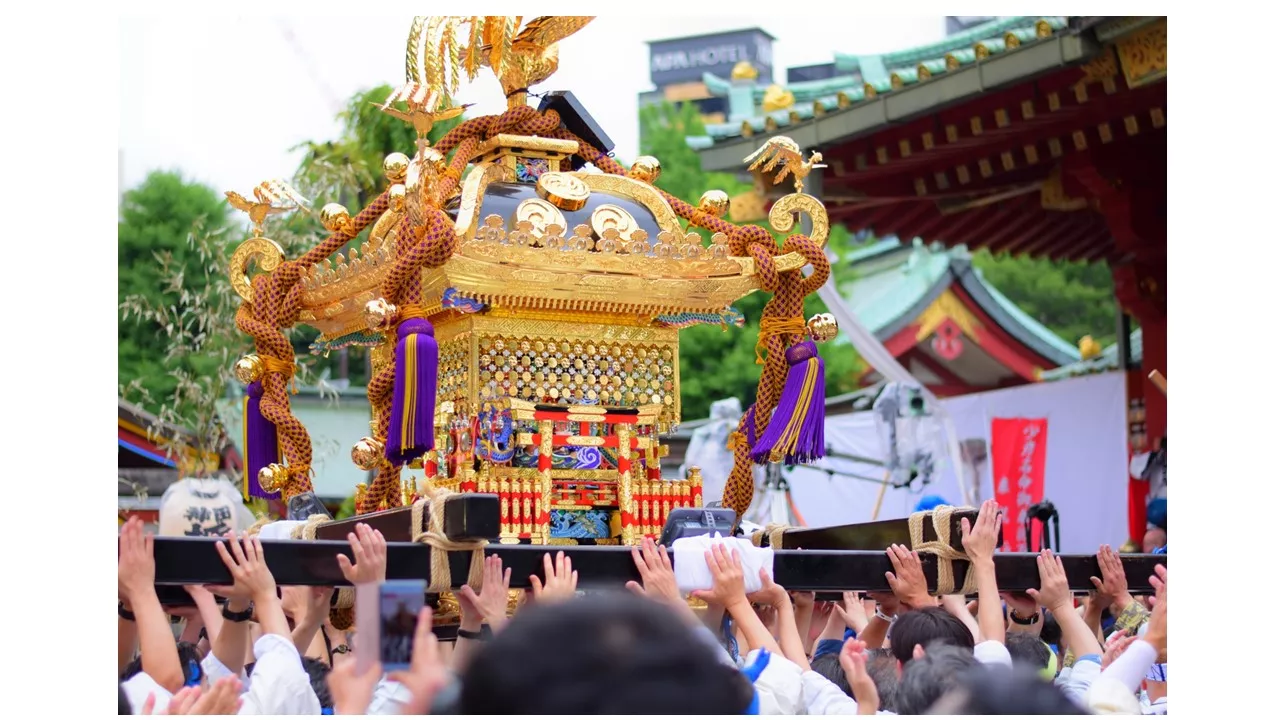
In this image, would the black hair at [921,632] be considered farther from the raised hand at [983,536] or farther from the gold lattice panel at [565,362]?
the gold lattice panel at [565,362]

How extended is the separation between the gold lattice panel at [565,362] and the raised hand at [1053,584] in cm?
135

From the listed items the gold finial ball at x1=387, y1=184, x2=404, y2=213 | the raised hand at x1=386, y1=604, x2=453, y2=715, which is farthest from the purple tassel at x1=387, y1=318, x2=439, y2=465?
the raised hand at x1=386, y1=604, x2=453, y2=715

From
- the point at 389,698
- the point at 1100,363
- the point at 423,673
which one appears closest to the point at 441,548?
the point at 389,698

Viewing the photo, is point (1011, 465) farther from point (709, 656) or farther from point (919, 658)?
point (709, 656)

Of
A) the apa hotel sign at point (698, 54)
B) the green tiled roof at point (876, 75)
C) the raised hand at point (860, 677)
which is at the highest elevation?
the apa hotel sign at point (698, 54)

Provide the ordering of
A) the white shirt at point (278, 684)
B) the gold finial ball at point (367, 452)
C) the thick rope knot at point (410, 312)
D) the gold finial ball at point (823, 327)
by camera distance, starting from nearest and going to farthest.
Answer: the white shirt at point (278, 684) < the thick rope knot at point (410, 312) < the gold finial ball at point (367, 452) < the gold finial ball at point (823, 327)

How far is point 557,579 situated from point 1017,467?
29.1ft

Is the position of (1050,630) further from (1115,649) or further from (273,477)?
(273,477)

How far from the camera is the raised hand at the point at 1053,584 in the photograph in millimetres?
3477

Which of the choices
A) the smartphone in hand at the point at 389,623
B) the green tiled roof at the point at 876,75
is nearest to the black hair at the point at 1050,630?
the smartphone in hand at the point at 389,623

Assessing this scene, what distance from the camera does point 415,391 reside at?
154 inches

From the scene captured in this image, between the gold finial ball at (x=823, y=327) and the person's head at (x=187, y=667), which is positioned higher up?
the gold finial ball at (x=823, y=327)

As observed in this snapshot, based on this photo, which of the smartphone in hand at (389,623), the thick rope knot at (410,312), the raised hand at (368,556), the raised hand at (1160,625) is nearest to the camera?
the smartphone in hand at (389,623)

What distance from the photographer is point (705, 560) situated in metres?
3.21
